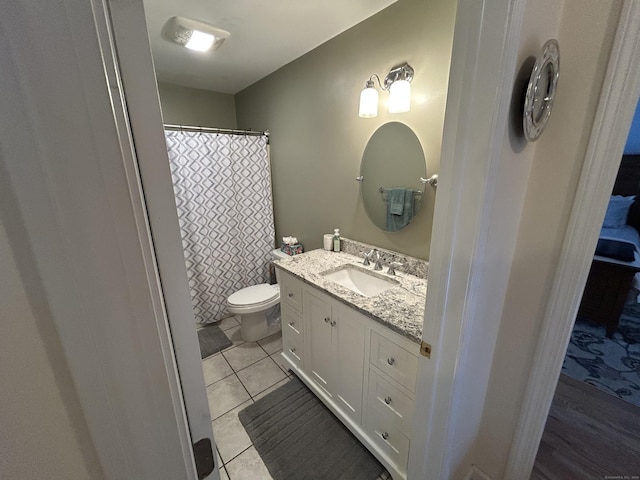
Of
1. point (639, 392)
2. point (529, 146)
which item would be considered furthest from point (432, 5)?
point (639, 392)

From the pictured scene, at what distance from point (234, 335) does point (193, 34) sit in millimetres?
2347

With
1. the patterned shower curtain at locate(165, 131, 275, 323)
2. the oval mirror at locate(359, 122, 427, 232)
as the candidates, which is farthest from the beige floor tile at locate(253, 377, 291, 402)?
the oval mirror at locate(359, 122, 427, 232)

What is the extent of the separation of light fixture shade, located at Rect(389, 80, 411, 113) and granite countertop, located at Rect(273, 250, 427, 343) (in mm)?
979

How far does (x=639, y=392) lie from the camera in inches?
66.6

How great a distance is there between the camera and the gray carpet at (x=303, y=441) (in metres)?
1.29

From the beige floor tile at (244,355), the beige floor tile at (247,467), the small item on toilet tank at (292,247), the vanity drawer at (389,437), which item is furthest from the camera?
the small item on toilet tank at (292,247)

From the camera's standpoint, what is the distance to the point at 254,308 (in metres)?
2.11

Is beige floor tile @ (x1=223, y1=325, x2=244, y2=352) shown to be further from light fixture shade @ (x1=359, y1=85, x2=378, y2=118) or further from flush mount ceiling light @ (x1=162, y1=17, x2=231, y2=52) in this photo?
flush mount ceiling light @ (x1=162, y1=17, x2=231, y2=52)

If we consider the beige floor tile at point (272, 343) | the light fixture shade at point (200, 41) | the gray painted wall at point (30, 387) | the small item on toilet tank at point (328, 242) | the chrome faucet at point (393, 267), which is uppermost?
the light fixture shade at point (200, 41)

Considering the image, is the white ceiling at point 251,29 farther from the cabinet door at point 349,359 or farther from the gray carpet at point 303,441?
the gray carpet at point 303,441

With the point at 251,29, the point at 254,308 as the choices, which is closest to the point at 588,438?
the point at 254,308

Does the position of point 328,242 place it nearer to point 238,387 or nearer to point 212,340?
point 238,387

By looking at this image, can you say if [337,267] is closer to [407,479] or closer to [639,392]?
[407,479]

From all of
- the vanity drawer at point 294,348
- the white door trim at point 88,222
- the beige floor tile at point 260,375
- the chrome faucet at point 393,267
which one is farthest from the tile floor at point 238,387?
the white door trim at point 88,222
